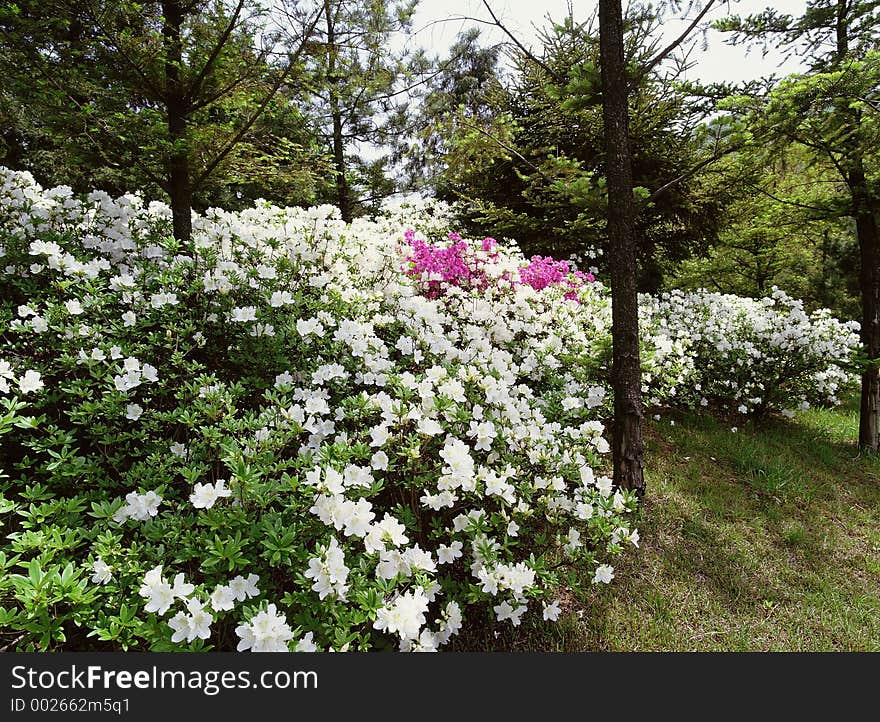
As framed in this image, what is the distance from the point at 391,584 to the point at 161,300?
1.97 meters

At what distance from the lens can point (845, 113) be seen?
350cm

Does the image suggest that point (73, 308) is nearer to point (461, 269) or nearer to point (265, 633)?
point (265, 633)

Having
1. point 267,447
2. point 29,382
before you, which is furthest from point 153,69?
point 267,447

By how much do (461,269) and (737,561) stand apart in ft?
10.3

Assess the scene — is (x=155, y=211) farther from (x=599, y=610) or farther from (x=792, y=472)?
(x=792, y=472)

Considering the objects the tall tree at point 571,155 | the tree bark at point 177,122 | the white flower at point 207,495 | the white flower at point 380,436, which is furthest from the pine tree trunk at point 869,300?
the tree bark at point 177,122

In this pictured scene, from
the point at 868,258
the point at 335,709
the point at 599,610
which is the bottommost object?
the point at 599,610

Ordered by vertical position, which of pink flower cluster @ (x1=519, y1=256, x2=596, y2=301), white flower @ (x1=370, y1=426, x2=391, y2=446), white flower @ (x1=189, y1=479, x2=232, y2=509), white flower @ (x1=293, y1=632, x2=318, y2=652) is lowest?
white flower @ (x1=293, y1=632, x2=318, y2=652)

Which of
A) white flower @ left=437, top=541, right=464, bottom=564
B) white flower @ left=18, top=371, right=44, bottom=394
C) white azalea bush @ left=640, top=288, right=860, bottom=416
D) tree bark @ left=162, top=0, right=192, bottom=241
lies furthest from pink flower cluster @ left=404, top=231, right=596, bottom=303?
white flower @ left=18, top=371, right=44, bottom=394

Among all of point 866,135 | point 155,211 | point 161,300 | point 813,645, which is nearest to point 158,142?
point 155,211

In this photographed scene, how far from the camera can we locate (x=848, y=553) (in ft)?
10.7

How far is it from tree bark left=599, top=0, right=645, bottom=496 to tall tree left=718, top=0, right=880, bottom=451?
3.04 ft

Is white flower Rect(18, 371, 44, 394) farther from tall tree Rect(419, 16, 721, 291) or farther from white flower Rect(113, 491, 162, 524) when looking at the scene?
tall tree Rect(419, 16, 721, 291)

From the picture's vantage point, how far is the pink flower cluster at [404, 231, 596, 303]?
14.7ft
